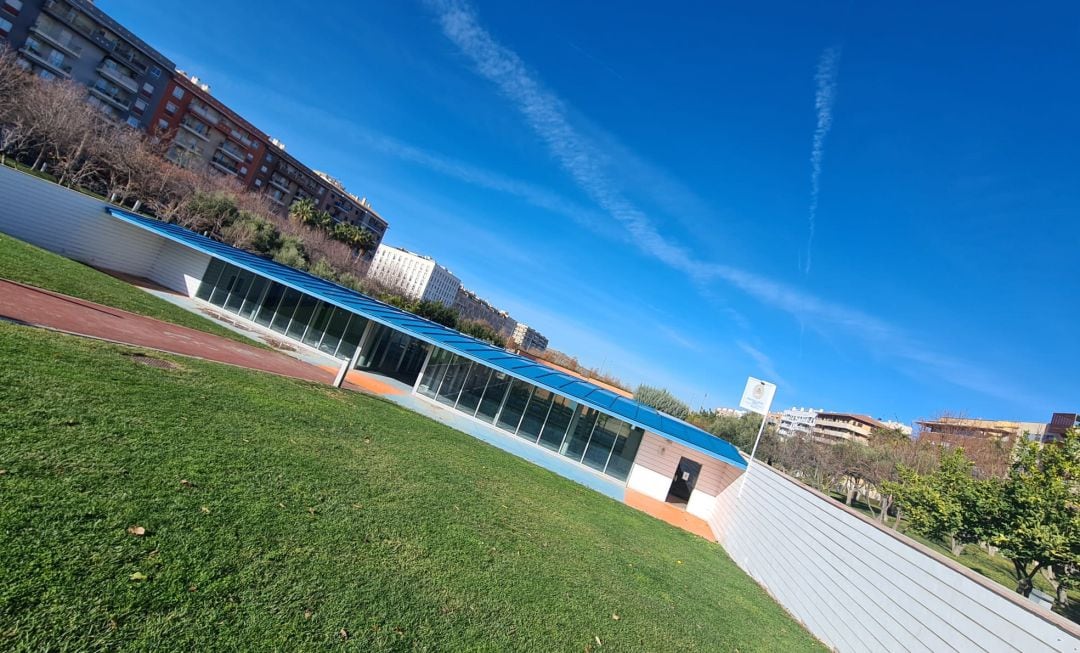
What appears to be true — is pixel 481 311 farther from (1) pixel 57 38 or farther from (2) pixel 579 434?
(2) pixel 579 434

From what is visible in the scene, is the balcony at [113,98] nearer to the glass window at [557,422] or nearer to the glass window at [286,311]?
the glass window at [286,311]

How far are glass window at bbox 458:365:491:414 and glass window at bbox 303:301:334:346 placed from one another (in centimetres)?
716

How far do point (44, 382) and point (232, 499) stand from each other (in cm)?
362

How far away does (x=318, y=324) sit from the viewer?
2030 centimetres

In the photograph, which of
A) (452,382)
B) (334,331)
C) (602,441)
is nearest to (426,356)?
(452,382)

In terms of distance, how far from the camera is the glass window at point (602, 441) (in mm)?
18047

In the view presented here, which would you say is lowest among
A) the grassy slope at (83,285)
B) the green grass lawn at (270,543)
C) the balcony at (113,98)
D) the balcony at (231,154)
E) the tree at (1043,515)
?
the grassy slope at (83,285)

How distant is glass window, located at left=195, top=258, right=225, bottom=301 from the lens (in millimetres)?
21203

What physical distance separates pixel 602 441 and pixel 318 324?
45.4 ft

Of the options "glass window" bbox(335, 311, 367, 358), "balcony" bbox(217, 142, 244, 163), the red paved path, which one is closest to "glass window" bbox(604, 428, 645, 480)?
the red paved path

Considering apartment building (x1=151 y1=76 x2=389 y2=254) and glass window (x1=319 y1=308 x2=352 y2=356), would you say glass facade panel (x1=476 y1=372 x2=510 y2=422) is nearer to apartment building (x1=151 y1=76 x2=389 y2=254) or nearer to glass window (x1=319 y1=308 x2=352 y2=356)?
glass window (x1=319 y1=308 x2=352 y2=356)

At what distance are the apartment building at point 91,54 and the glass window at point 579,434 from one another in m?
50.5

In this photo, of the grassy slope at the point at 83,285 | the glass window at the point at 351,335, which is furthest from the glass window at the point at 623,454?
the grassy slope at the point at 83,285

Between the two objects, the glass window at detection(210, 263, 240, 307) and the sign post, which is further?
the glass window at detection(210, 263, 240, 307)
